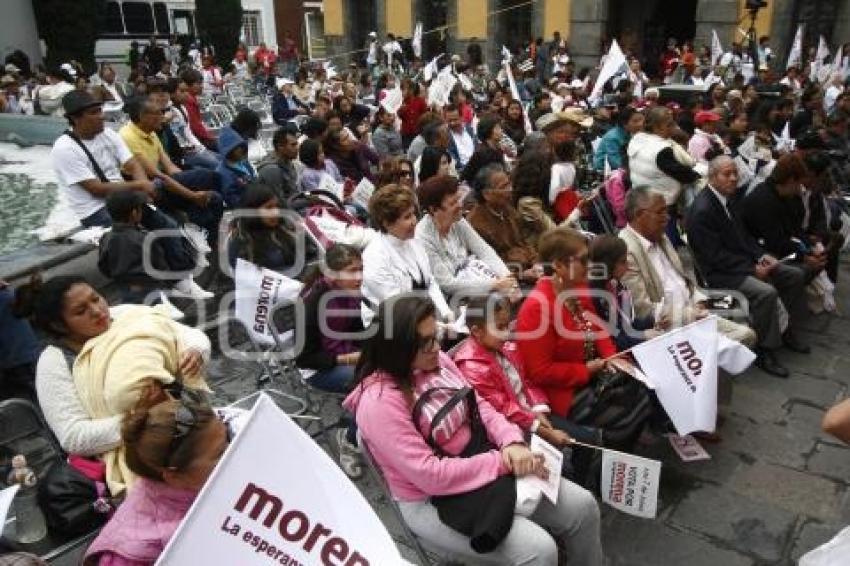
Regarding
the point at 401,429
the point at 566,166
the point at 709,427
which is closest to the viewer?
the point at 401,429

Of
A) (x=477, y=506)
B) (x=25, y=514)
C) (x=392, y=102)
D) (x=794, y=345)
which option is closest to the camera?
(x=477, y=506)

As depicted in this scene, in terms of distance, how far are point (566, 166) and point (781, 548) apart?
3.96 metres

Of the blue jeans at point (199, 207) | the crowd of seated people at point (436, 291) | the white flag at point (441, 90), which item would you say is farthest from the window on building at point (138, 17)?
the blue jeans at point (199, 207)

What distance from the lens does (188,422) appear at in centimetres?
201

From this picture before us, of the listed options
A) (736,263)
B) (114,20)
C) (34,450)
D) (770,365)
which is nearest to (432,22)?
(114,20)

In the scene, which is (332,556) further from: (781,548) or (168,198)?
(168,198)

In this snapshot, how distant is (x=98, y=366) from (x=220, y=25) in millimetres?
27461

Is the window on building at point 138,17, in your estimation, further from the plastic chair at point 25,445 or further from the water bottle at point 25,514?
the water bottle at point 25,514

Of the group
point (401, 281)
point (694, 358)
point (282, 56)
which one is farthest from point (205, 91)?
point (694, 358)

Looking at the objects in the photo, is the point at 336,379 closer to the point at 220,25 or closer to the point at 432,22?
the point at 220,25

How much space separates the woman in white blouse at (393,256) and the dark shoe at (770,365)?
95.5 inches

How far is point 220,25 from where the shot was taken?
2705cm

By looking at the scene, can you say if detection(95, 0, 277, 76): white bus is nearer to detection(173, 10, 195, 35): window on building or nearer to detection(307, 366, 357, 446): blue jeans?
detection(173, 10, 195, 35): window on building

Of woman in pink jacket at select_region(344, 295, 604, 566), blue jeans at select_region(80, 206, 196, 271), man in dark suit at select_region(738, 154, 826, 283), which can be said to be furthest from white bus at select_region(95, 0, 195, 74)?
woman in pink jacket at select_region(344, 295, 604, 566)
